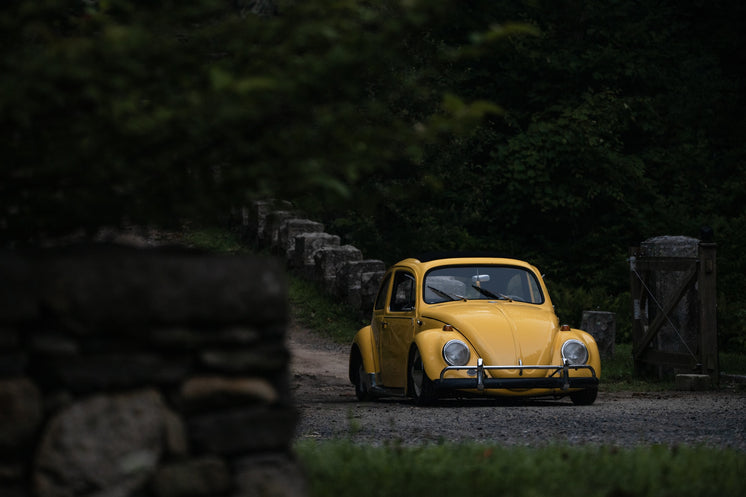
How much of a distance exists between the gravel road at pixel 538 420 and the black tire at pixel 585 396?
8 cm

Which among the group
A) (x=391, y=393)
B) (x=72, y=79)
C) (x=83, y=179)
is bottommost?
(x=391, y=393)

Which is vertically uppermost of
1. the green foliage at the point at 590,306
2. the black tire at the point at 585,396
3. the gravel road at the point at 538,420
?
the green foliage at the point at 590,306

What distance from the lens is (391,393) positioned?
11.7 metres

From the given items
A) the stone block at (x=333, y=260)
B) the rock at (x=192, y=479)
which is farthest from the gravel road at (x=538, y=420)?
the stone block at (x=333, y=260)

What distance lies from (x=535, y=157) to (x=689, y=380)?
11.5 metres

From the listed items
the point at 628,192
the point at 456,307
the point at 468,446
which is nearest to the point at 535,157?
the point at 628,192

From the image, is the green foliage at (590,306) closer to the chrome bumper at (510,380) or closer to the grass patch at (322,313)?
the grass patch at (322,313)

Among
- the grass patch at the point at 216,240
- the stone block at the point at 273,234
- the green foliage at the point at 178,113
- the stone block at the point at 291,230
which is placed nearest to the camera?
the green foliage at the point at 178,113

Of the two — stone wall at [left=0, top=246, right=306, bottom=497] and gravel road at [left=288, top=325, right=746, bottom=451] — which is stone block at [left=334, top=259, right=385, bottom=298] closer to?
gravel road at [left=288, top=325, right=746, bottom=451]

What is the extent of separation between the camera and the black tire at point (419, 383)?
1066 centimetres

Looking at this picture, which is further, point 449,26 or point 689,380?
point 449,26

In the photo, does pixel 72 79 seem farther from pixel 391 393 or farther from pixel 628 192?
pixel 628 192

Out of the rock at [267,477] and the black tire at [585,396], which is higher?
the rock at [267,477]

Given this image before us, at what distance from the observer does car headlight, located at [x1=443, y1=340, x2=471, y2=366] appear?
10.6 m
